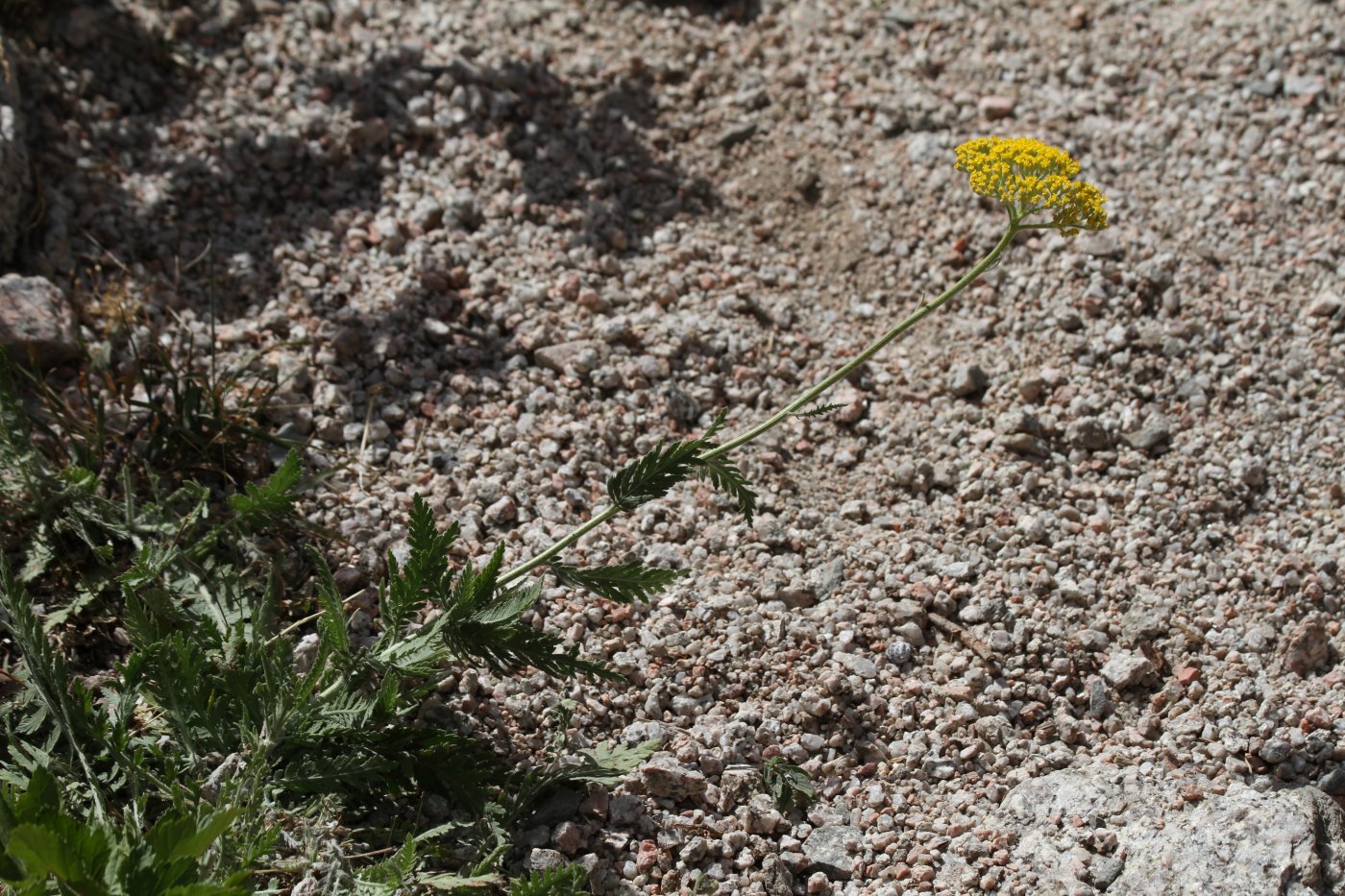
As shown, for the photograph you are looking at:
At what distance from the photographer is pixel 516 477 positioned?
3.28 m

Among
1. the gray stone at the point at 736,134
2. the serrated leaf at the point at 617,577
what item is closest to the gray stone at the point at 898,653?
the serrated leaf at the point at 617,577

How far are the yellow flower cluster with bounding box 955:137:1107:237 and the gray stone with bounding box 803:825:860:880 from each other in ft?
4.56

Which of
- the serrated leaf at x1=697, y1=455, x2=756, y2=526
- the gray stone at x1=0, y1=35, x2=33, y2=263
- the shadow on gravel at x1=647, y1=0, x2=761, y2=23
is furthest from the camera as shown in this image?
the shadow on gravel at x1=647, y1=0, x2=761, y2=23

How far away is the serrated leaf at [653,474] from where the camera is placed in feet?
8.21

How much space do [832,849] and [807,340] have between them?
5.51 feet

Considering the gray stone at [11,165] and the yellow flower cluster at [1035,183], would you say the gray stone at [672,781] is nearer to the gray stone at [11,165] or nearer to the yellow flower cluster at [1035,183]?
the yellow flower cluster at [1035,183]

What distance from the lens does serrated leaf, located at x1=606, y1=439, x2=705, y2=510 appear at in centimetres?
250

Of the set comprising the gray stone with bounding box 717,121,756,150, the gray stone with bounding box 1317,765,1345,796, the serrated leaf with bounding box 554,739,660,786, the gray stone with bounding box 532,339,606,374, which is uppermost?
the gray stone with bounding box 717,121,756,150

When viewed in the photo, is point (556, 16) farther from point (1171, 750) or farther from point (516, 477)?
point (1171, 750)

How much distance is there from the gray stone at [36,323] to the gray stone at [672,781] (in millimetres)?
1993

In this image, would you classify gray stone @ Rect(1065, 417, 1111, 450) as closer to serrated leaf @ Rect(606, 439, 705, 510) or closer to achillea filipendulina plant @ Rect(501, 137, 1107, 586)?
achillea filipendulina plant @ Rect(501, 137, 1107, 586)

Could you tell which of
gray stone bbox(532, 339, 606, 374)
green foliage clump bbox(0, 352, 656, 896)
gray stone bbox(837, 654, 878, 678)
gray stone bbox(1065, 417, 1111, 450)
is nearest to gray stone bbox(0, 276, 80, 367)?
green foliage clump bbox(0, 352, 656, 896)

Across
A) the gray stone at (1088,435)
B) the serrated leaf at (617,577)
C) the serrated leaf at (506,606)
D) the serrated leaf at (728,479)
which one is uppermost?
the serrated leaf at (728,479)

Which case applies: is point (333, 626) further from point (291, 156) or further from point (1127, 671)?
point (291, 156)
